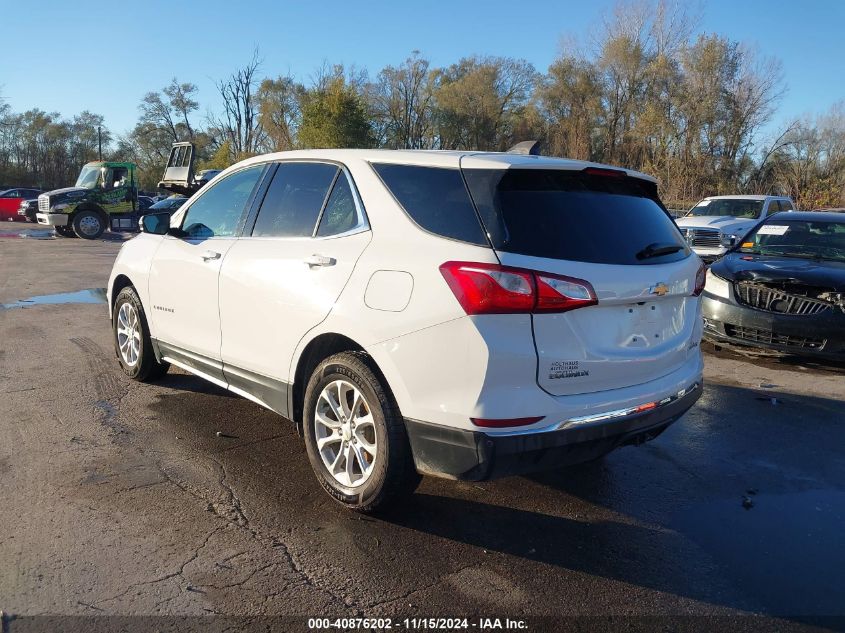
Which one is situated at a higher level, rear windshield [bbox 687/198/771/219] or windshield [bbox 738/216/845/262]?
rear windshield [bbox 687/198/771/219]

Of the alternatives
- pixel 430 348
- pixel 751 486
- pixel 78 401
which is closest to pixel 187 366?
pixel 78 401

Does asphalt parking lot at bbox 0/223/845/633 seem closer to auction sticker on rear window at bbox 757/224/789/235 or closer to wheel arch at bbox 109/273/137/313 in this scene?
wheel arch at bbox 109/273/137/313

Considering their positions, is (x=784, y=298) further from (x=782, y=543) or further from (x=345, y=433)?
(x=345, y=433)

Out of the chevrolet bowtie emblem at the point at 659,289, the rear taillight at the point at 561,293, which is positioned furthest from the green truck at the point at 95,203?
the rear taillight at the point at 561,293

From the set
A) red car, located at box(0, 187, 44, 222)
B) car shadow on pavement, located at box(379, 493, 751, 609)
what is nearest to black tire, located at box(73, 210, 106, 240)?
red car, located at box(0, 187, 44, 222)

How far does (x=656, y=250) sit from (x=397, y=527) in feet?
6.36

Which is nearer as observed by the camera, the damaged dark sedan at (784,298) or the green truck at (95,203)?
the damaged dark sedan at (784,298)

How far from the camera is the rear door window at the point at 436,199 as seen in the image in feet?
9.77

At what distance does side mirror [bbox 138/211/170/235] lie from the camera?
5.03 m

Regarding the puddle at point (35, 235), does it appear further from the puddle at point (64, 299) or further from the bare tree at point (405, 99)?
the bare tree at point (405, 99)

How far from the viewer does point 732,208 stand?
656 inches

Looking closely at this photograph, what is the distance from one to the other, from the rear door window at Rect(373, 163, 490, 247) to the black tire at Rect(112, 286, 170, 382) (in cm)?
290

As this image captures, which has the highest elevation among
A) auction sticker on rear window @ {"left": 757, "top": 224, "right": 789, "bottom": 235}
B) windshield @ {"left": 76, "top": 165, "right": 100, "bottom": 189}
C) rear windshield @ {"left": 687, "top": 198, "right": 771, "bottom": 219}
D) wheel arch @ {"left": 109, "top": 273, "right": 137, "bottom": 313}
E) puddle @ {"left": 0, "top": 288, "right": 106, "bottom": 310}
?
windshield @ {"left": 76, "top": 165, "right": 100, "bottom": 189}

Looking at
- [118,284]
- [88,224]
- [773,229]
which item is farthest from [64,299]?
[88,224]
